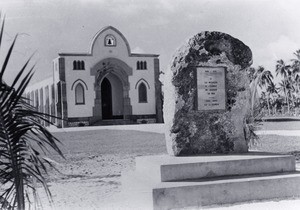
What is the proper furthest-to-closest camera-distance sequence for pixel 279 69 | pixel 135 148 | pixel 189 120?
pixel 279 69
pixel 135 148
pixel 189 120

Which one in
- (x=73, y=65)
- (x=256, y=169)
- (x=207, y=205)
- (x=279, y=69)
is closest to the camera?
(x=207, y=205)

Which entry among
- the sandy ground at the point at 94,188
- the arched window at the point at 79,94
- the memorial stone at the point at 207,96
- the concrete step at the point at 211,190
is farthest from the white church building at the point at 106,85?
the concrete step at the point at 211,190

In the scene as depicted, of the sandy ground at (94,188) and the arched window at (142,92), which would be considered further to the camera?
the arched window at (142,92)

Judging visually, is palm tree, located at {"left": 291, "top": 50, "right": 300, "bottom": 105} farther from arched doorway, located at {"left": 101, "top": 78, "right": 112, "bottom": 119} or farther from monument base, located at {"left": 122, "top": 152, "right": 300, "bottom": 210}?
monument base, located at {"left": 122, "top": 152, "right": 300, "bottom": 210}

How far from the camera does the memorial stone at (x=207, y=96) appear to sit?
22.6 feet

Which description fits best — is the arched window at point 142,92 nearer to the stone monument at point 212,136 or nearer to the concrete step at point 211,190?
the stone monument at point 212,136

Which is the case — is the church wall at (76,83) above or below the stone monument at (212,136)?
above

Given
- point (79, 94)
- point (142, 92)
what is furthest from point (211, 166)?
point (142, 92)

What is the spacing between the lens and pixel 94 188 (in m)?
7.10

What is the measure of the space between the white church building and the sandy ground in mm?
22405

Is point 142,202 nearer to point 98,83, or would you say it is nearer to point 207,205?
point 207,205

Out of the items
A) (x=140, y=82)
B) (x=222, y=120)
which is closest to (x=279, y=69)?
(x=140, y=82)

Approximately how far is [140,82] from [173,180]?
2938cm

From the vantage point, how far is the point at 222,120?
23.2 ft
